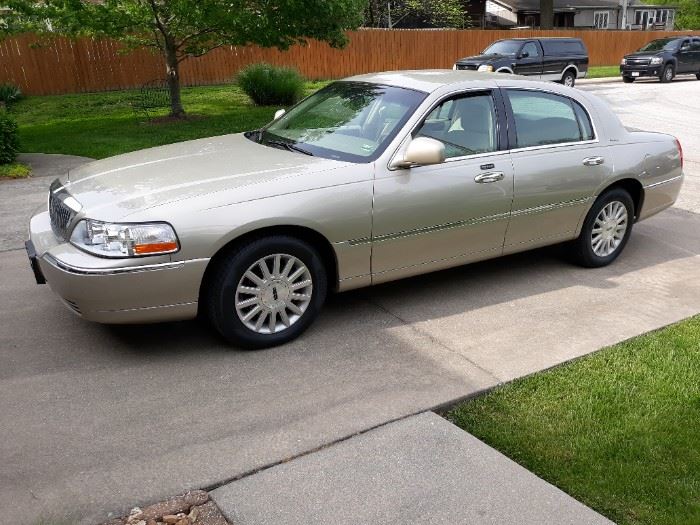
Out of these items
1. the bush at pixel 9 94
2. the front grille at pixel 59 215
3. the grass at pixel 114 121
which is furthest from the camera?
the bush at pixel 9 94

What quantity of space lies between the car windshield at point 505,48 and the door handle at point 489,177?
1852 centimetres

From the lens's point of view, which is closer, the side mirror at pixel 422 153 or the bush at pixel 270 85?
the side mirror at pixel 422 153

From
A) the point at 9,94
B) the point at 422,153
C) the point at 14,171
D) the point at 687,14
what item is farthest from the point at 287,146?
Result: the point at 687,14

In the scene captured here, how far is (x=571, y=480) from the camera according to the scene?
3156 mm

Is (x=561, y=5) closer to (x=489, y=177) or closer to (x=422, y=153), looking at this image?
(x=489, y=177)

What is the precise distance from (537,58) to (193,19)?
13520 mm

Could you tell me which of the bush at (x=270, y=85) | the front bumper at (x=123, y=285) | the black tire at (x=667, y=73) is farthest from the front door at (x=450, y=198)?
the black tire at (x=667, y=73)

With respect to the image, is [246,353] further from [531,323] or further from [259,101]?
[259,101]

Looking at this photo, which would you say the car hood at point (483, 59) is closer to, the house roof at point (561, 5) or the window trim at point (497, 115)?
the window trim at point (497, 115)

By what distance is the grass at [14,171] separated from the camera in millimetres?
9404

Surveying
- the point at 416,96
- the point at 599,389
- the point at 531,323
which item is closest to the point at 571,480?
the point at 599,389

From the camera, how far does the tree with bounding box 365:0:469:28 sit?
36.8 metres

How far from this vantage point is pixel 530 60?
72.9ft

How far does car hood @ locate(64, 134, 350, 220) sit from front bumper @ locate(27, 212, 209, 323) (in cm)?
30
